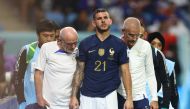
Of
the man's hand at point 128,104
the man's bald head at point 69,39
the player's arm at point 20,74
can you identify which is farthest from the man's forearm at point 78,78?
the player's arm at point 20,74

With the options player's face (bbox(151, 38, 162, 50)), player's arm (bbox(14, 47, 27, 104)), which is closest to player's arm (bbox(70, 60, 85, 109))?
player's arm (bbox(14, 47, 27, 104))

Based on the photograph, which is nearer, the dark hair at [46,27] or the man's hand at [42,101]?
the man's hand at [42,101]

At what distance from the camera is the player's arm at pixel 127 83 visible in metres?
9.55

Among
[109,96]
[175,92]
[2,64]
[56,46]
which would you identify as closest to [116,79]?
[109,96]

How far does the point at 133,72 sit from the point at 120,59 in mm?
356

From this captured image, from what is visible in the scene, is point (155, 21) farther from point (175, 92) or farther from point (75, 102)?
point (75, 102)

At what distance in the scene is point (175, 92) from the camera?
434 inches

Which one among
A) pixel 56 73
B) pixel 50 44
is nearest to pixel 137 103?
pixel 56 73

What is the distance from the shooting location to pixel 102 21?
9.64 m

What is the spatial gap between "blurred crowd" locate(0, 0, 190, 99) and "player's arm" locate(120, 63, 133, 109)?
425 inches

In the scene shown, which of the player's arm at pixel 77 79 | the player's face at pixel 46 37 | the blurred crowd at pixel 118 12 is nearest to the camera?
the player's arm at pixel 77 79

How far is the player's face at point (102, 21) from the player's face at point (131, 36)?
1.32ft

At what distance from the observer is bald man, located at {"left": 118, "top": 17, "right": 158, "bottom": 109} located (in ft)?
32.6

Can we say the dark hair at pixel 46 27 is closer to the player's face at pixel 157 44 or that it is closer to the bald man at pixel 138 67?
the bald man at pixel 138 67
